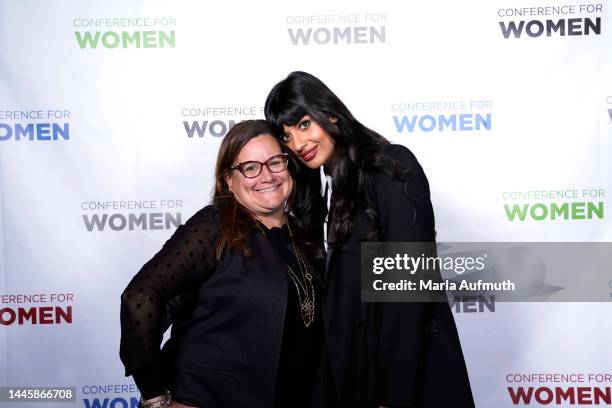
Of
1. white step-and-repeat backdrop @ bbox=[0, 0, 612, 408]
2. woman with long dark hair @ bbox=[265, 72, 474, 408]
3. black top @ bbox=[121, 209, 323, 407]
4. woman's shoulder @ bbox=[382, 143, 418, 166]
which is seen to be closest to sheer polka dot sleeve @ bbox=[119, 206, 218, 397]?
black top @ bbox=[121, 209, 323, 407]

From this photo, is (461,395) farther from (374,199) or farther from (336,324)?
(374,199)

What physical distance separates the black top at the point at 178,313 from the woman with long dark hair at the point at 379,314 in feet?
0.21

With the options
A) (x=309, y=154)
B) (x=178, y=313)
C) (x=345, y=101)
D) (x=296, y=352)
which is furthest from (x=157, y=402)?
(x=345, y=101)

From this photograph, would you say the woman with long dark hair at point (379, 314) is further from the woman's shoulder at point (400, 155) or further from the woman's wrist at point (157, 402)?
the woman's wrist at point (157, 402)

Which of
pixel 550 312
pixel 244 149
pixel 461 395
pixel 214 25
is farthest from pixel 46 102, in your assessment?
pixel 550 312

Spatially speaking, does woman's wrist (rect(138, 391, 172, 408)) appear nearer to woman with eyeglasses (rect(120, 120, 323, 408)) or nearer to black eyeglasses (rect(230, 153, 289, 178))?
woman with eyeglasses (rect(120, 120, 323, 408))

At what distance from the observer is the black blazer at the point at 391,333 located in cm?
165

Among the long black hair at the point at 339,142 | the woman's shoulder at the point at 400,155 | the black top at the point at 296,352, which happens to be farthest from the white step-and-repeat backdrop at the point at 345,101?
the black top at the point at 296,352

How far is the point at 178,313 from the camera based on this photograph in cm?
170

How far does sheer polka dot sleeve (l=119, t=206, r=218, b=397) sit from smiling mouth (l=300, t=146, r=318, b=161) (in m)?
0.37

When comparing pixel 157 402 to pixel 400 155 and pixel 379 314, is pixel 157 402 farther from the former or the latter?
pixel 400 155

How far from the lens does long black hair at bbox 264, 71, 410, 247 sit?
5.65ft

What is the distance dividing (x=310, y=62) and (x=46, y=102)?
4.15 ft

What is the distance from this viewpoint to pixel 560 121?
2936 millimetres
